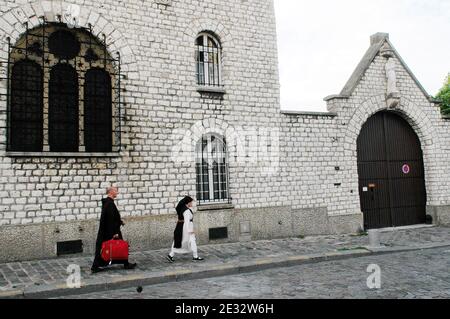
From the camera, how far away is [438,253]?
386 inches

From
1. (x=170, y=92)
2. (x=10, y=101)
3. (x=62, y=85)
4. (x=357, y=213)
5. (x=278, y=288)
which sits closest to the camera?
(x=278, y=288)

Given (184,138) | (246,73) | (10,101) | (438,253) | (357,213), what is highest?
(246,73)

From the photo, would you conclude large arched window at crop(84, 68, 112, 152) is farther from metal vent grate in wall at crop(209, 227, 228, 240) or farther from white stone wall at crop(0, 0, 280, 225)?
metal vent grate in wall at crop(209, 227, 228, 240)

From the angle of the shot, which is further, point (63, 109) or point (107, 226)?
point (63, 109)

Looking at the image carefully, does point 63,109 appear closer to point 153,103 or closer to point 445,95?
point 153,103

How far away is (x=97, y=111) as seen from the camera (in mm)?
10328

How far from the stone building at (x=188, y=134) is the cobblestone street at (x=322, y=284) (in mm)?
3334

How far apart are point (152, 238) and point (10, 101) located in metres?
4.74

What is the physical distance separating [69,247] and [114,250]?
2222 mm

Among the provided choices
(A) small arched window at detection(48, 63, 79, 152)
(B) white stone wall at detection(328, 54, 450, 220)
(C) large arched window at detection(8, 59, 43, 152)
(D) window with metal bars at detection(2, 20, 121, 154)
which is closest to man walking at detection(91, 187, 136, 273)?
(D) window with metal bars at detection(2, 20, 121, 154)

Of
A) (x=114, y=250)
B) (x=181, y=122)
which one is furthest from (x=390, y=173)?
(x=114, y=250)

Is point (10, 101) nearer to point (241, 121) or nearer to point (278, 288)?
point (241, 121)

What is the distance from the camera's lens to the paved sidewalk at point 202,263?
6961mm

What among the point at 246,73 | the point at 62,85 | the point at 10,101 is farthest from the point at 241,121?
the point at 10,101
